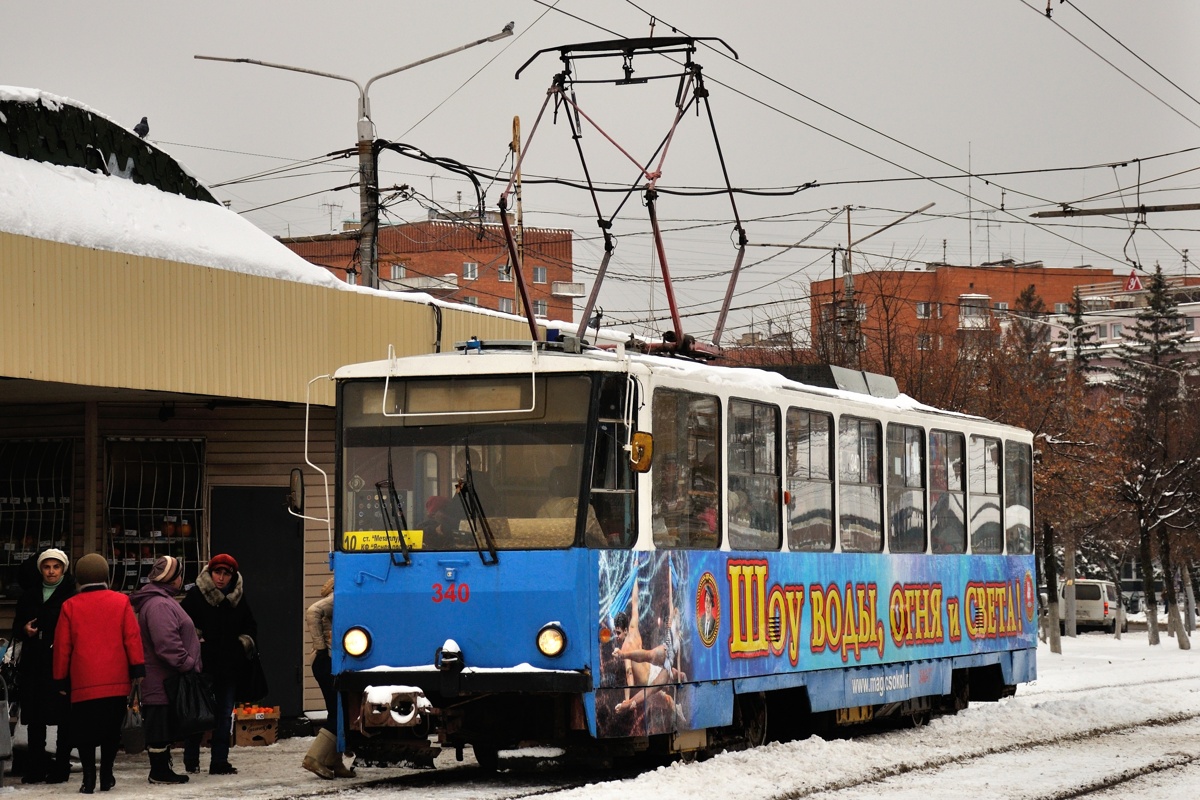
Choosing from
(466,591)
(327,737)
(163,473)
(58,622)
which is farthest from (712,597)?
(163,473)

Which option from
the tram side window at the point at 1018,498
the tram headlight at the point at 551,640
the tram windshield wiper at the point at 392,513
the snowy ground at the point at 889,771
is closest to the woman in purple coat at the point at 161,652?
the snowy ground at the point at 889,771

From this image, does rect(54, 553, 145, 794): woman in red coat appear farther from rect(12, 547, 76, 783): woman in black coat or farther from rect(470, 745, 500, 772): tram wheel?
rect(470, 745, 500, 772): tram wheel

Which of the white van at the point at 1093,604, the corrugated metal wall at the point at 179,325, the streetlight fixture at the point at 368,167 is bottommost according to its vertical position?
the white van at the point at 1093,604

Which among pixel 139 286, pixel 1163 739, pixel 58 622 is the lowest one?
pixel 1163 739

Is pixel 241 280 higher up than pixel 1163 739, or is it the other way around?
pixel 241 280

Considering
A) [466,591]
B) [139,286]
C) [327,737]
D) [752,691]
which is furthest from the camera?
[139,286]

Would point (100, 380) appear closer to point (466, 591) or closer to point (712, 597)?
point (466, 591)

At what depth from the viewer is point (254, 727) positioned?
610 inches

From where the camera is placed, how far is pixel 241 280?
51.9 feet

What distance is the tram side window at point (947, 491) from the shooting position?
55.7 ft

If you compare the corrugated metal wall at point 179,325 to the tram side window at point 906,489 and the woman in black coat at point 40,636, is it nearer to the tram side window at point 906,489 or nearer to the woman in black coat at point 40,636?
the woman in black coat at point 40,636

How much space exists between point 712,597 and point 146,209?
7.05 m

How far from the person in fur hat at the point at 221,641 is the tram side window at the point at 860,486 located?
4.91 metres

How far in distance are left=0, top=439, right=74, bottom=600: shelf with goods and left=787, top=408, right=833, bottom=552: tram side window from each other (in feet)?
21.8
